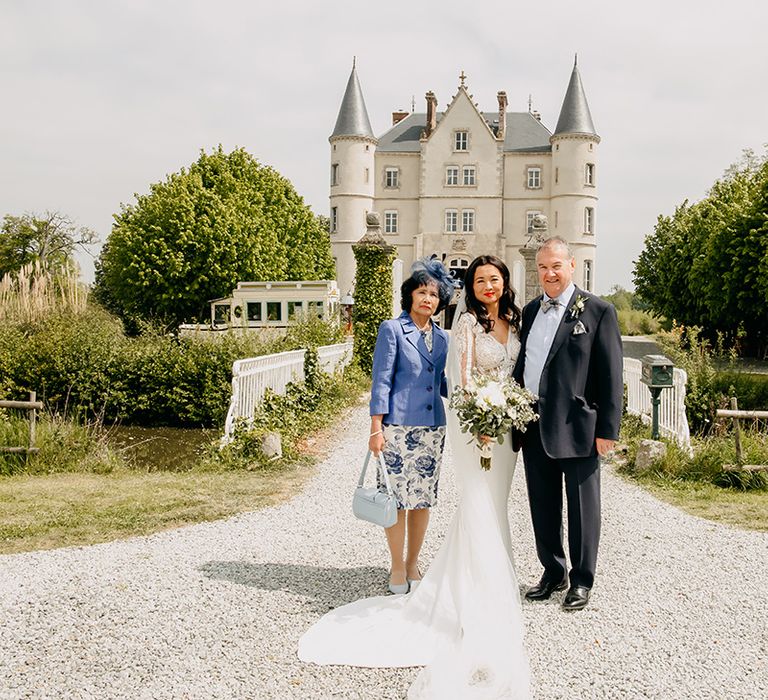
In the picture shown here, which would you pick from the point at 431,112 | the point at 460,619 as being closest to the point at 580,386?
the point at 460,619

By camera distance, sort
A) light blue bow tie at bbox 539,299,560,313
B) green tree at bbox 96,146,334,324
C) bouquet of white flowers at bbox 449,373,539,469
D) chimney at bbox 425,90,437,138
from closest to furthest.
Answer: bouquet of white flowers at bbox 449,373,539,469
light blue bow tie at bbox 539,299,560,313
green tree at bbox 96,146,334,324
chimney at bbox 425,90,437,138

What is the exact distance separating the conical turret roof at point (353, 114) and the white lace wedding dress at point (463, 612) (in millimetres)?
37855

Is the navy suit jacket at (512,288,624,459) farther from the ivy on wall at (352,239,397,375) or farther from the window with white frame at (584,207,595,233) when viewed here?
the window with white frame at (584,207,595,233)

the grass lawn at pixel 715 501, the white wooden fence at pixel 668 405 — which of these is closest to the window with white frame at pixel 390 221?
the white wooden fence at pixel 668 405

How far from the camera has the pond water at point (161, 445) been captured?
10531 millimetres

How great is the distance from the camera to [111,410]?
14719 millimetres

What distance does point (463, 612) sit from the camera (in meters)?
3.88

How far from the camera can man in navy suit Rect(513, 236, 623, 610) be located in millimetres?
4312

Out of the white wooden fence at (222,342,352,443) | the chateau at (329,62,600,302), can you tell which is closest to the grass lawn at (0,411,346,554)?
the white wooden fence at (222,342,352,443)

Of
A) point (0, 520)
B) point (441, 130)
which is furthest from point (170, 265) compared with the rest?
point (0, 520)

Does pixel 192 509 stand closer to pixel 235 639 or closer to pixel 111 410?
pixel 235 639

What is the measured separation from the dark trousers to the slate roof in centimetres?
3909

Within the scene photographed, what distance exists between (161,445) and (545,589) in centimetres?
911

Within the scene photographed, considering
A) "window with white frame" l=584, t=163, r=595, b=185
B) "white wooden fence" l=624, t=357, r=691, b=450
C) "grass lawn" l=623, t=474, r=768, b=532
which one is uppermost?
"window with white frame" l=584, t=163, r=595, b=185
